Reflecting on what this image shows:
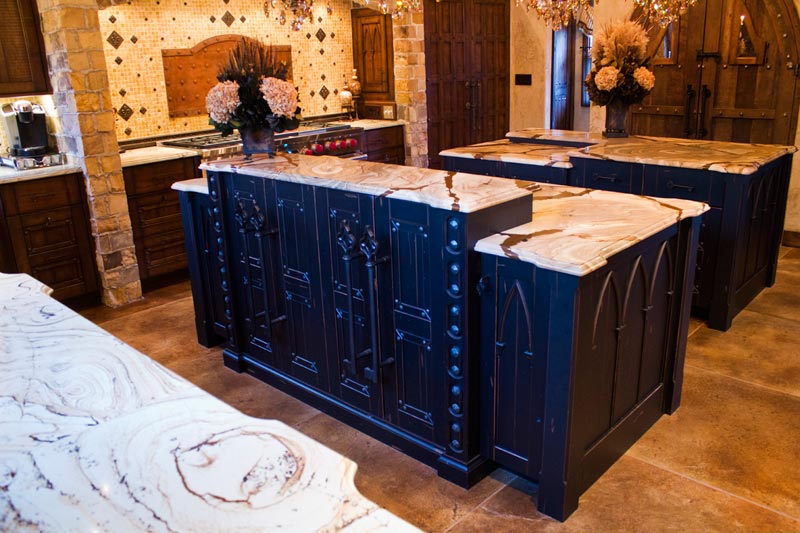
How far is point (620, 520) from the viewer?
7.97 ft

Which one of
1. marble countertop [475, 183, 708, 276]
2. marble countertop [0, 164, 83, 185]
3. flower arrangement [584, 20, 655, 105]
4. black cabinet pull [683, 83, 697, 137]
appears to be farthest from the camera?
black cabinet pull [683, 83, 697, 137]

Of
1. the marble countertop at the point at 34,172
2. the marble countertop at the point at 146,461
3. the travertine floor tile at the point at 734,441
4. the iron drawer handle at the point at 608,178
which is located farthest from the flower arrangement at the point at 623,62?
the marble countertop at the point at 146,461

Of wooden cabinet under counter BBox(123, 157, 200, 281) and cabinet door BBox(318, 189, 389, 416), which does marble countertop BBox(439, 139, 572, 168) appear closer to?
cabinet door BBox(318, 189, 389, 416)

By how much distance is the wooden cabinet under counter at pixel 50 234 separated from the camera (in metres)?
4.29

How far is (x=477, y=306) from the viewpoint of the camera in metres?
2.52

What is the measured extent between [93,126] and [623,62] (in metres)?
→ 3.57

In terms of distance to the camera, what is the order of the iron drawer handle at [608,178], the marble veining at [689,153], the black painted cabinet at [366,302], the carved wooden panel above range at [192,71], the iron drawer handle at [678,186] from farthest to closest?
the carved wooden panel above range at [192,71] < the iron drawer handle at [608,178] < the iron drawer handle at [678,186] < the marble veining at [689,153] < the black painted cabinet at [366,302]

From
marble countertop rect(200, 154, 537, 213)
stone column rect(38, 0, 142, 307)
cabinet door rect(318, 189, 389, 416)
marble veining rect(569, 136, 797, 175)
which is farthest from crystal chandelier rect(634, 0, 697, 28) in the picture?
stone column rect(38, 0, 142, 307)

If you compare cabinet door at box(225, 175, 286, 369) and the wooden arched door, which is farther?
the wooden arched door

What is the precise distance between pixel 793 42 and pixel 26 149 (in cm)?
579

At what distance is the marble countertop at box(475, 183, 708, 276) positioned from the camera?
2.21m

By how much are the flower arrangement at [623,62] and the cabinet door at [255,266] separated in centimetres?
249

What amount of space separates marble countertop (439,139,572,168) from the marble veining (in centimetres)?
13

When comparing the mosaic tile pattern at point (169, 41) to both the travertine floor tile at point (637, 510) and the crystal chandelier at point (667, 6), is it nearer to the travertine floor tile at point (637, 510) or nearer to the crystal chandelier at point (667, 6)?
the crystal chandelier at point (667, 6)
